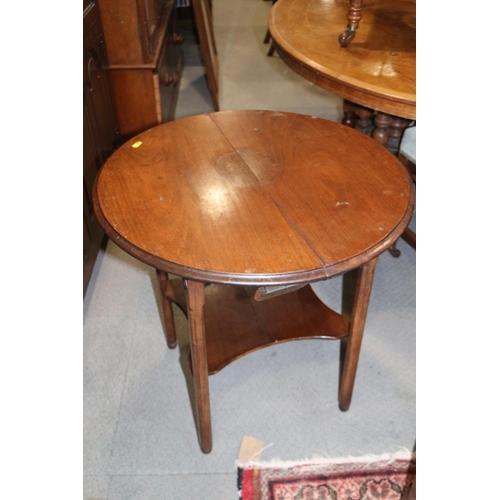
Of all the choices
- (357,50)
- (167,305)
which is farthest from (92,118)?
(357,50)

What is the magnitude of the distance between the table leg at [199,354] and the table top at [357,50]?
689 millimetres

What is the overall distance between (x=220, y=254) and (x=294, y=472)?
2.34ft

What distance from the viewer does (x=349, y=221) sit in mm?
1011

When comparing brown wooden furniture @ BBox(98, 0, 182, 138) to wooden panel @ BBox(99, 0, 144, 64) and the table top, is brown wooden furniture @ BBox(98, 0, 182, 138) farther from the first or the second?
the table top

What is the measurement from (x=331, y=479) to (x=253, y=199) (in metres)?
0.77

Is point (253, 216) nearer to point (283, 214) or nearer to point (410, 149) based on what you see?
point (283, 214)

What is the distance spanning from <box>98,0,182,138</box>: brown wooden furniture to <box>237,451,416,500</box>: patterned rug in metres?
1.51

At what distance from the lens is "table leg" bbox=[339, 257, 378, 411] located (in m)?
1.15

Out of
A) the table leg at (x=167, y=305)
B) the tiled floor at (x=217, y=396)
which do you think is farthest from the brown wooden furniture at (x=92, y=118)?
the table leg at (x=167, y=305)

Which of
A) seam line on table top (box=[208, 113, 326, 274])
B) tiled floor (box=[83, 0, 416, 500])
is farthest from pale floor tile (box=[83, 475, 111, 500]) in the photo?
seam line on table top (box=[208, 113, 326, 274])

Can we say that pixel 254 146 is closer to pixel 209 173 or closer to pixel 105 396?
pixel 209 173

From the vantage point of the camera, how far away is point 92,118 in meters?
1.80

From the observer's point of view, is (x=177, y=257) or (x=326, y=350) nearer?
(x=177, y=257)
